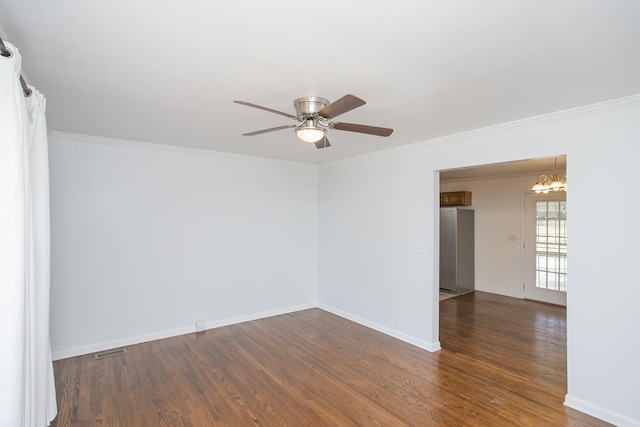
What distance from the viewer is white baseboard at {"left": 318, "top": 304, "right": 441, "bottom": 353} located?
3818mm

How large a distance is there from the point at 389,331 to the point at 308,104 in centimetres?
320

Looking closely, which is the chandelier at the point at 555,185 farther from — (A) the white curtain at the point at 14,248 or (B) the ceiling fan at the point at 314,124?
(A) the white curtain at the point at 14,248

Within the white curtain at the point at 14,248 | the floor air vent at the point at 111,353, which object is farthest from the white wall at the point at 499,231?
Answer: the white curtain at the point at 14,248

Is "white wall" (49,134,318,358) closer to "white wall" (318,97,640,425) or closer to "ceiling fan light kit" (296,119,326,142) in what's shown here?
"white wall" (318,97,640,425)

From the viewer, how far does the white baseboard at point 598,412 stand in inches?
95.1

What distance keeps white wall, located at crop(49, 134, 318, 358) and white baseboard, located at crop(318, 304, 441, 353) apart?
1.96ft

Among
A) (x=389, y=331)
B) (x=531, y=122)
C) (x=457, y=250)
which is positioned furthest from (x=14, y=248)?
(x=457, y=250)

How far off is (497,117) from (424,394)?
253 cm

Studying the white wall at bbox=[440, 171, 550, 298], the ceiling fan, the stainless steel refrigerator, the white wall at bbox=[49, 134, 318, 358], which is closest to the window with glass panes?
the white wall at bbox=[440, 171, 550, 298]

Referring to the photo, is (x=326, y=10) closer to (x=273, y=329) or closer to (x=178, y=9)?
(x=178, y=9)

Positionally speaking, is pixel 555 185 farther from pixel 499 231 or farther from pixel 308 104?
pixel 308 104

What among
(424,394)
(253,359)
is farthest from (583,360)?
(253,359)

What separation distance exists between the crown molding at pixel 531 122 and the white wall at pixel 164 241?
2.23 m

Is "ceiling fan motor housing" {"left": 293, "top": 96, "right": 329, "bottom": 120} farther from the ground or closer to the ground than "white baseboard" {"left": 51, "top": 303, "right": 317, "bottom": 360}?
farther from the ground
